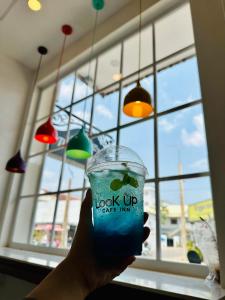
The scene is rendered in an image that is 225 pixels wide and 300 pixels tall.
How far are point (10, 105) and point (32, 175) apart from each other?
1.04 m

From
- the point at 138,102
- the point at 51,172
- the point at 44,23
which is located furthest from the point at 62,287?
the point at 44,23

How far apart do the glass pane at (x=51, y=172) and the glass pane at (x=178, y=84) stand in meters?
1.42

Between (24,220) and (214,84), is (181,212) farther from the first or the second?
(24,220)

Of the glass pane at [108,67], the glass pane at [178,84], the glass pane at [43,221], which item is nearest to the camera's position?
the glass pane at [178,84]

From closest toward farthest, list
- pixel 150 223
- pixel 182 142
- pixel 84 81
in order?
pixel 150 223 < pixel 182 142 < pixel 84 81

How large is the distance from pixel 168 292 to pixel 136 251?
0.55m

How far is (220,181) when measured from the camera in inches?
47.8

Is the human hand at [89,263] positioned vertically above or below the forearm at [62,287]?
above

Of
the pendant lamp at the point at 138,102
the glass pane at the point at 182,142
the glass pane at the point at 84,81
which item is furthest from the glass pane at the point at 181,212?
the glass pane at the point at 84,81

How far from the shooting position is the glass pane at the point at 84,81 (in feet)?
9.14

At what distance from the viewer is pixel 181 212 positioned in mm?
1650

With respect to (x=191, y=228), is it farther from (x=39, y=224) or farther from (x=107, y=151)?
(x=39, y=224)

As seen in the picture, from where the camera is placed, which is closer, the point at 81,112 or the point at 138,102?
the point at 138,102

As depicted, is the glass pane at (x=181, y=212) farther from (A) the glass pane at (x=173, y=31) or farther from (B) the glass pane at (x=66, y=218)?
(A) the glass pane at (x=173, y=31)
